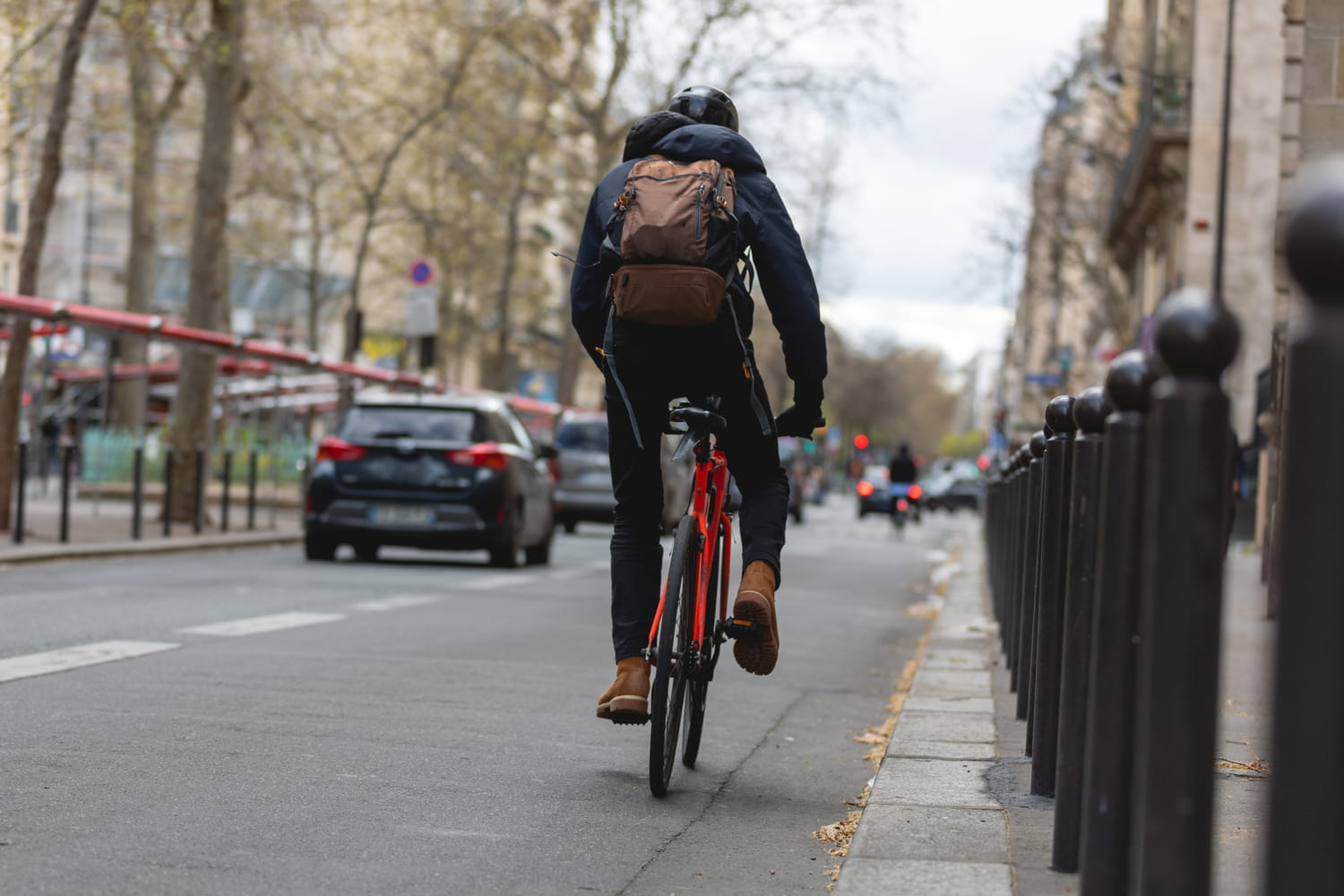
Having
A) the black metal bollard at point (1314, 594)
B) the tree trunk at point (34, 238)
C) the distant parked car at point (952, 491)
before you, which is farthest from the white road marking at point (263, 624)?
the distant parked car at point (952, 491)

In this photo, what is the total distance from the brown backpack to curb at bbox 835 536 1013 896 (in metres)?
1.37

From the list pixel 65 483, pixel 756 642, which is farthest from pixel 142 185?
pixel 756 642

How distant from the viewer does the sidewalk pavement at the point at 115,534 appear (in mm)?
16219

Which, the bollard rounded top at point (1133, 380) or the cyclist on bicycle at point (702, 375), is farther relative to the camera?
the cyclist on bicycle at point (702, 375)

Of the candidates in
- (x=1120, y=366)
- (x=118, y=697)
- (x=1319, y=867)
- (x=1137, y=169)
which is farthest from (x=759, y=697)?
(x=1137, y=169)

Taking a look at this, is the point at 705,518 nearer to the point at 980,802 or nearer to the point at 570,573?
the point at 980,802

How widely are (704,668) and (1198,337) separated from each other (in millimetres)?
3392

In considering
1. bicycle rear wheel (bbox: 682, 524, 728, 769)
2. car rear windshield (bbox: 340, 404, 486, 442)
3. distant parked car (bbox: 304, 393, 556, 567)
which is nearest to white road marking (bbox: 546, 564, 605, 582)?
distant parked car (bbox: 304, 393, 556, 567)

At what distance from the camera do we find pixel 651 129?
5.43 meters

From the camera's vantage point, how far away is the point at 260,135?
111 feet

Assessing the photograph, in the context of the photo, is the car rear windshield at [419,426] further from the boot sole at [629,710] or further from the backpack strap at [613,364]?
the boot sole at [629,710]

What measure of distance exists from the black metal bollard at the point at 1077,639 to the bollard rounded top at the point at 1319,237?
6.04 feet

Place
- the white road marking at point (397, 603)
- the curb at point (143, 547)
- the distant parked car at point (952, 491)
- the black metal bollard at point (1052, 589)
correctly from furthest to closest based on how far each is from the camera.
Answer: the distant parked car at point (952, 491) → the curb at point (143, 547) → the white road marking at point (397, 603) → the black metal bollard at point (1052, 589)

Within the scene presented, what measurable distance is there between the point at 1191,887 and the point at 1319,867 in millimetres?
513
